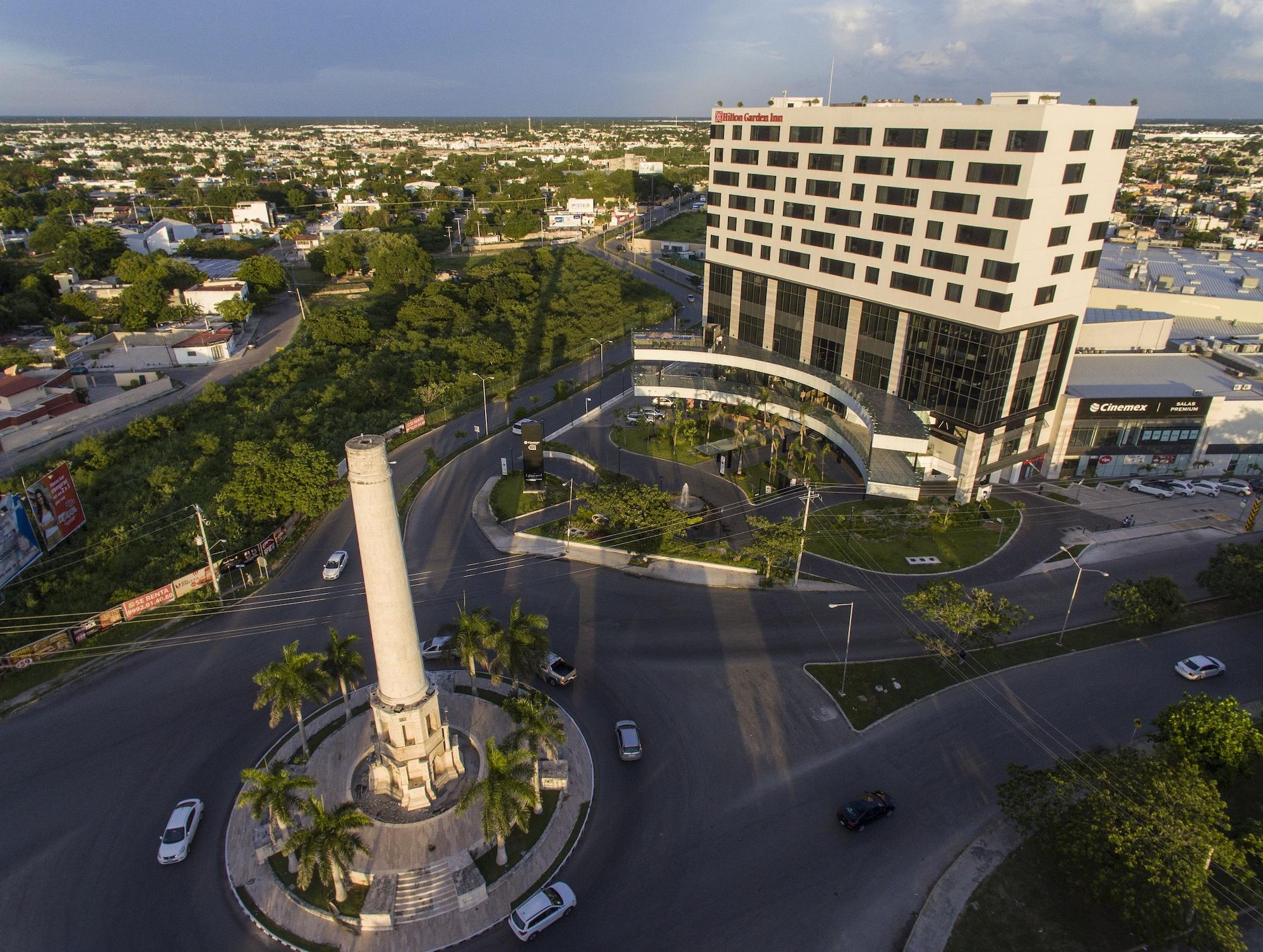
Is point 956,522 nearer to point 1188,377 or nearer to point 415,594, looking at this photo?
point 1188,377

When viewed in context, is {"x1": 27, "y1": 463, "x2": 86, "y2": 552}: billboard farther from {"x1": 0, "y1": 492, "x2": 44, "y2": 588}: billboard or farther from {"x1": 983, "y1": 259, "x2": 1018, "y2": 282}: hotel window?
{"x1": 983, "y1": 259, "x2": 1018, "y2": 282}: hotel window

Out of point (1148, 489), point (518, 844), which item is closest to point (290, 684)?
point (518, 844)

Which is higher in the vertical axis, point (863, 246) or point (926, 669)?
point (863, 246)

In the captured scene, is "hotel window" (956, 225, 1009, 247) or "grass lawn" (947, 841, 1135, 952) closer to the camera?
"grass lawn" (947, 841, 1135, 952)

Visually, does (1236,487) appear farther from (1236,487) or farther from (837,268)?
(837,268)

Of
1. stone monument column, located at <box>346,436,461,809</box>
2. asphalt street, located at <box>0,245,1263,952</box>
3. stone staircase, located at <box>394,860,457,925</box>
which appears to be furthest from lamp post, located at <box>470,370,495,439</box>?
stone staircase, located at <box>394,860,457,925</box>

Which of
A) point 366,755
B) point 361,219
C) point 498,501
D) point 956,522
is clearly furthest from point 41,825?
point 361,219

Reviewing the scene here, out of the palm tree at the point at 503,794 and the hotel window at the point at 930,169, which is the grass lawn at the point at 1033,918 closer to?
the palm tree at the point at 503,794
